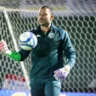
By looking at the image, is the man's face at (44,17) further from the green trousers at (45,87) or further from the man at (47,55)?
the green trousers at (45,87)

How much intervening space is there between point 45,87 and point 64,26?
2.11 m

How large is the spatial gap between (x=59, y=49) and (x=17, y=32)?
156 cm

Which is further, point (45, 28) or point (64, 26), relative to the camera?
point (64, 26)

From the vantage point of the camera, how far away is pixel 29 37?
72.3 inches

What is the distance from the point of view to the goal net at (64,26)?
2789 millimetres

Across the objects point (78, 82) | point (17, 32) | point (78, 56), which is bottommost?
point (78, 82)

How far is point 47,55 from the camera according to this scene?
71.9 inches

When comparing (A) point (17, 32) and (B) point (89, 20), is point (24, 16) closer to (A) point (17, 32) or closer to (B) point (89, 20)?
(A) point (17, 32)

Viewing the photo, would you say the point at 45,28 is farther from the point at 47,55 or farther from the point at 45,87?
the point at 45,87

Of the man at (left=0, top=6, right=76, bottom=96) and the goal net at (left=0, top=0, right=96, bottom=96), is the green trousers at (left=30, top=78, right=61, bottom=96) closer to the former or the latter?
the man at (left=0, top=6, right=76, bottom=96)

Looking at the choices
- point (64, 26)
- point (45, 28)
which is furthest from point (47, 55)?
point (64, 26)

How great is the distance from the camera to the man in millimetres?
1803

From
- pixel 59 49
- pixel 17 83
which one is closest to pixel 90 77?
pixel 17 83

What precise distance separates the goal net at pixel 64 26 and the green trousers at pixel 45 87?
909 millimetres
